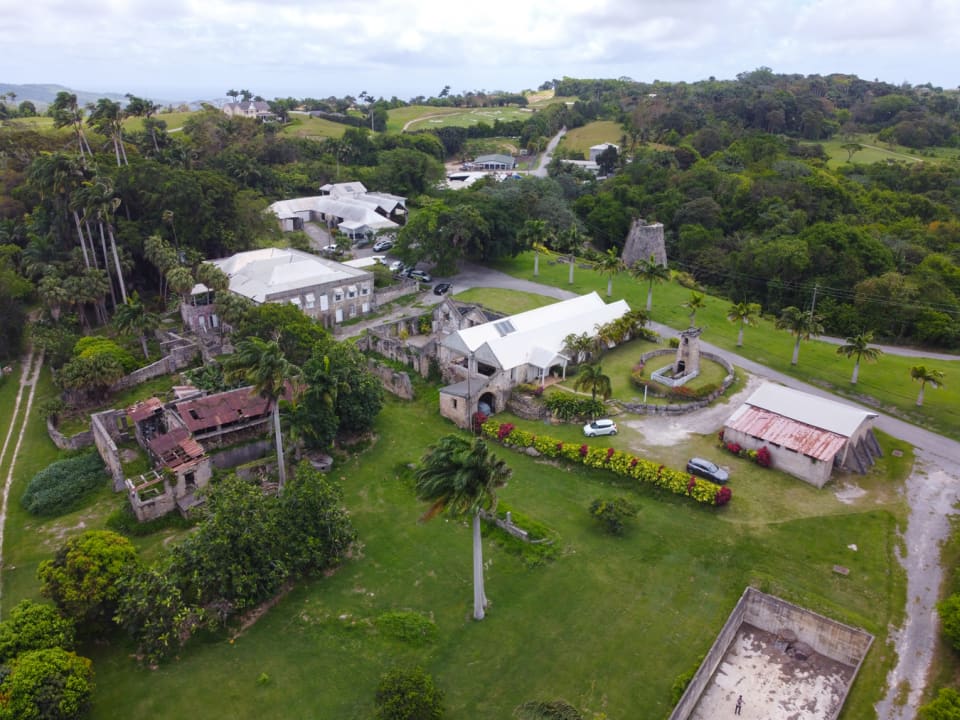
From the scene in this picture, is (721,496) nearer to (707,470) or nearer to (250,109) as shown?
(707,470)

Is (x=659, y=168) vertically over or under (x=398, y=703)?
over

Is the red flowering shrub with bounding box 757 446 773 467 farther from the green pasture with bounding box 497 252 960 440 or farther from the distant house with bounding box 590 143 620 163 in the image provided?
the distant house with bounding box 590 143 620 163

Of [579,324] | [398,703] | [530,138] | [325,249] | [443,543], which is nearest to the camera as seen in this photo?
[398,703]

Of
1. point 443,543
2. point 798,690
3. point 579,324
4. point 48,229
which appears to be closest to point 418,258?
point 579,324

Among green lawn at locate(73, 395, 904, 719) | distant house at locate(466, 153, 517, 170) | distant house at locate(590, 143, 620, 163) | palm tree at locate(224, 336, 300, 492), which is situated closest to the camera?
green lawn at locate(73, 395, 904, 719)

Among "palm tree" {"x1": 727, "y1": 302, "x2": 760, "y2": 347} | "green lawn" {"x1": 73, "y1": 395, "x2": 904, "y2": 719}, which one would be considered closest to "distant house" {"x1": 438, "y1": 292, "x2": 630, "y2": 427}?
"green lawn" {"x1": 73, "y1": 395, "x2": 904, "y2": 719}

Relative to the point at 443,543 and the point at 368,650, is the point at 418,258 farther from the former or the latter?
the point at 368,650

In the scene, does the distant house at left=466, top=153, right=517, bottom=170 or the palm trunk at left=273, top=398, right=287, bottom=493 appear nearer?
the palm trunk at left=273, top=398, right=287, bottom=493
